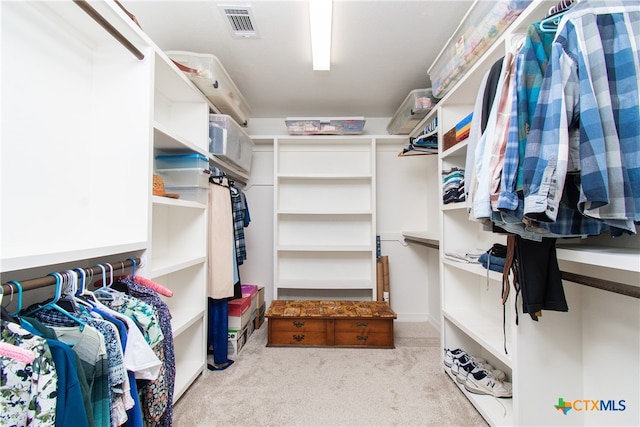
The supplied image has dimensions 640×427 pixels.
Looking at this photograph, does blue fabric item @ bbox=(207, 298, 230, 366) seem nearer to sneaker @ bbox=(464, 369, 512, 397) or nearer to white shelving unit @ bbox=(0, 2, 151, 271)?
white shelving unit @ bbox=(0, 2, 151, 271)

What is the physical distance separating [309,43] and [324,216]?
69.3 inches

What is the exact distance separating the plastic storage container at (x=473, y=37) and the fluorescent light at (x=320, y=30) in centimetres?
78

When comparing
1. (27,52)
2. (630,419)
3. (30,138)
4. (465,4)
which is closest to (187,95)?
(27,52)

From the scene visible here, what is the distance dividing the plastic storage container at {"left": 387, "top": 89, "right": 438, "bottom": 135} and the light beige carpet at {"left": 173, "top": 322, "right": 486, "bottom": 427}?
6.95ft

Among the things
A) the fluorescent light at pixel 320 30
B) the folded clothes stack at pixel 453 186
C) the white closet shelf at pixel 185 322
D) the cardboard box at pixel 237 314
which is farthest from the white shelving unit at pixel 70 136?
the folded clothes stack at pixel 453 186

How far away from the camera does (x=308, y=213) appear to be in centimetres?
286

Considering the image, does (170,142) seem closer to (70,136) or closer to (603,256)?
(70,136)

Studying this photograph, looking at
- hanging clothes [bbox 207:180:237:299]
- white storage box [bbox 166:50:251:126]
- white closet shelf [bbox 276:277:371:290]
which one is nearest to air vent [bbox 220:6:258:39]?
white storage box [bbox 166:50:251:126]

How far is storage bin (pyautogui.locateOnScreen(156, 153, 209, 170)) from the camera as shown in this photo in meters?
1.84

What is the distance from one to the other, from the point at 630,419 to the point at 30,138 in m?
2.72

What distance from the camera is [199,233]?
1.96 meters

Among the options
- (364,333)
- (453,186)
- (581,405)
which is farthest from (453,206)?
(364,333)

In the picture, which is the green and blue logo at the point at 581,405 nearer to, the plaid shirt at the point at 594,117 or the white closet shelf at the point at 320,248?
the plaid shirt at the point at 594,117

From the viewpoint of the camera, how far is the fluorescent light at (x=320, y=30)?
1.41m
